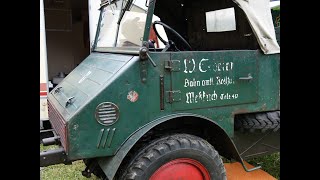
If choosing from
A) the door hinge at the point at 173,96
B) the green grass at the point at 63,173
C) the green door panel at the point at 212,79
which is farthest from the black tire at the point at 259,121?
the green grass at the point at 63,173

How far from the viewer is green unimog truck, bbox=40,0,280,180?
9.77ft

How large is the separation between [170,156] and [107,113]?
2.26 ft

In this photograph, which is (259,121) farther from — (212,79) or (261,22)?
(261,22)

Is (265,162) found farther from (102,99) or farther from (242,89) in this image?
(102,99)

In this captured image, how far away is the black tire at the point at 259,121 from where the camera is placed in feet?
11.9

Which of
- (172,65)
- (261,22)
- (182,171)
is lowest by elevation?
(182,171)

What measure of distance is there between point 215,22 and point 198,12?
382mm

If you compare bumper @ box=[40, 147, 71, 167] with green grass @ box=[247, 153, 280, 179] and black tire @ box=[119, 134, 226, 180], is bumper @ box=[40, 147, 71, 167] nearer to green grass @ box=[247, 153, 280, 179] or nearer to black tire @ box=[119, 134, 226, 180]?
black tire @ box=[119, 134, 226, 180]

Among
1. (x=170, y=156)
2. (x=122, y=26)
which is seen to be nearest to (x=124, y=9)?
(x=122, y=26)

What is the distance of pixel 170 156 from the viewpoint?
3.08 metres

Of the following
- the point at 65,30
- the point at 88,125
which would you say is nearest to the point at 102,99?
the point at 88,125

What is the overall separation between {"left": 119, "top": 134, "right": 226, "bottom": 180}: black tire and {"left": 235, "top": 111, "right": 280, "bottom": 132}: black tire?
61 cm

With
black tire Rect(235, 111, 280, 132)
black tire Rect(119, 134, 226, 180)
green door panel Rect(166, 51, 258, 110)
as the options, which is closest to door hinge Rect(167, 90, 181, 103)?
green door panel Rect(166, 51, 258, 110)

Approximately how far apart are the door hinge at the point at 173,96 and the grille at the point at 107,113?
500 mm
